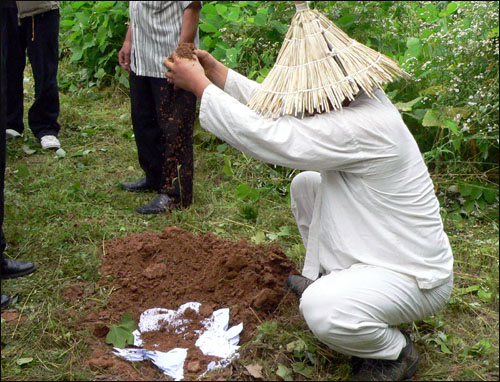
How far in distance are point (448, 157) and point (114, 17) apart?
3204mm

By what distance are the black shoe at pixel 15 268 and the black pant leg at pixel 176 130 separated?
0.98 meters

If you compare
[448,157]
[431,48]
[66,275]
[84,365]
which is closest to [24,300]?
[66,275]

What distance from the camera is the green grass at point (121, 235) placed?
8.39ft

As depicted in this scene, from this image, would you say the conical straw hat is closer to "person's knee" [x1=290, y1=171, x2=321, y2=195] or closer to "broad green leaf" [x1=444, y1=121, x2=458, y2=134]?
"person's knee" [x1=290, y1=171, x2=321, y2=195]

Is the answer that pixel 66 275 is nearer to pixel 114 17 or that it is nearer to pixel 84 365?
pixel 84 365

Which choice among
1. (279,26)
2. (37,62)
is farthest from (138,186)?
(279,26)

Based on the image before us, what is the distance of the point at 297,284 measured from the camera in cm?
295

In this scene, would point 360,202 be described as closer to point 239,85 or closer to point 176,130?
point 239,85

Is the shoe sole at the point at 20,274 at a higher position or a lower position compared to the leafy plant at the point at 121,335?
lower

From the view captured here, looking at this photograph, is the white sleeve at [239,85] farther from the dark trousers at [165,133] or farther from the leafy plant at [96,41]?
the leafy plant at [96,41]

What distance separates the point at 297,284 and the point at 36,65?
2795mm

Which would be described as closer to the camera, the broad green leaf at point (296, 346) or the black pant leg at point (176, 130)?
the broad green leaf at point (296, 346)

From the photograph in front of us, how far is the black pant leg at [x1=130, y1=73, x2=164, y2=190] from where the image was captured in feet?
12.4

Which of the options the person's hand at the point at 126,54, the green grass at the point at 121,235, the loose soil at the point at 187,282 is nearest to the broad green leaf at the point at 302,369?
the green grass at the point at 121,235
